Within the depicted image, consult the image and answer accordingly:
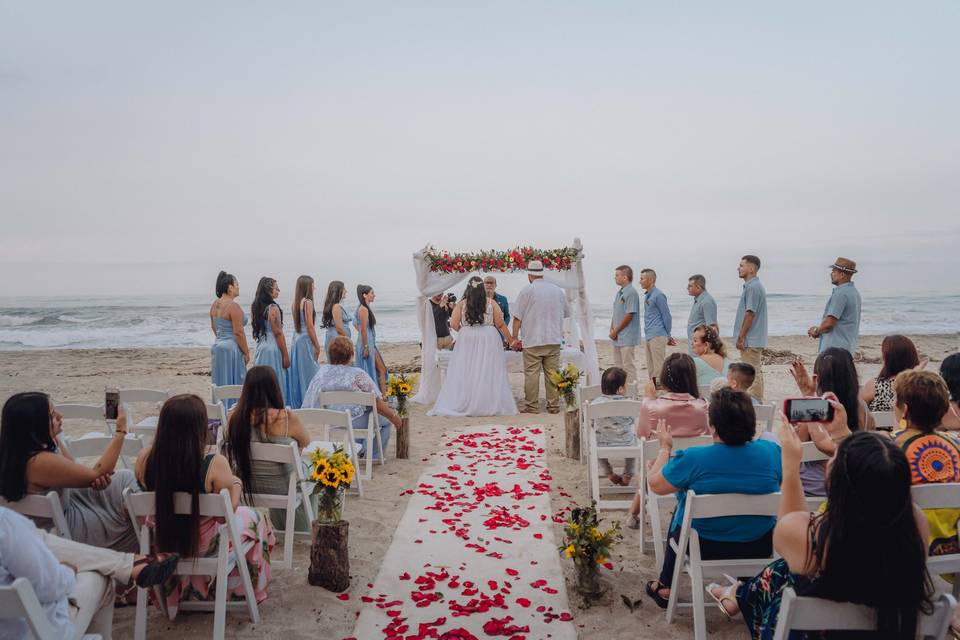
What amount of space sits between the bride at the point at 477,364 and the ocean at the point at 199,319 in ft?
55.1

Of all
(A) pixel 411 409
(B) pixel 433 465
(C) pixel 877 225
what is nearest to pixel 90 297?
(A) pixel 411 409

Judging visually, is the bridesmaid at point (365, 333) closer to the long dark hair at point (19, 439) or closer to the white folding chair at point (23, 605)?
the long dark hair at point (19, 439)

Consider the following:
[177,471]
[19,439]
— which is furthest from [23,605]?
[19,439]

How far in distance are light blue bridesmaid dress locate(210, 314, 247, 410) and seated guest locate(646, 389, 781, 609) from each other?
5.69 meters

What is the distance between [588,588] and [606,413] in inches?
68.7

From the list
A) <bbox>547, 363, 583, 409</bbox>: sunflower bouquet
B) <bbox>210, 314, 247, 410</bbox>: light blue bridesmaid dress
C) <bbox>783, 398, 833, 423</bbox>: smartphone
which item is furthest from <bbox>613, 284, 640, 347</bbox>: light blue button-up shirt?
<bbox>783, 398, 833, 423</bbox>: smartphone

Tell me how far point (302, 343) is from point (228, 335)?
96cm

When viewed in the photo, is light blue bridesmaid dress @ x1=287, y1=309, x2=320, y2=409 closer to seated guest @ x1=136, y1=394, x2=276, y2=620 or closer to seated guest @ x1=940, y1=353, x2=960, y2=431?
seated guest @ x1=136, y1=394, x2=276, y2=620

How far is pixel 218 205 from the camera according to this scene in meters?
38.7

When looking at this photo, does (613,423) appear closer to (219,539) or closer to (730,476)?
(730,476)

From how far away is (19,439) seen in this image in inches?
123

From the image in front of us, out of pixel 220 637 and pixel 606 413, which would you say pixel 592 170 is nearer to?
pixel 606 413

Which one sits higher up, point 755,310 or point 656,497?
point 755,310

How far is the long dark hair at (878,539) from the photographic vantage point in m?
2.06
